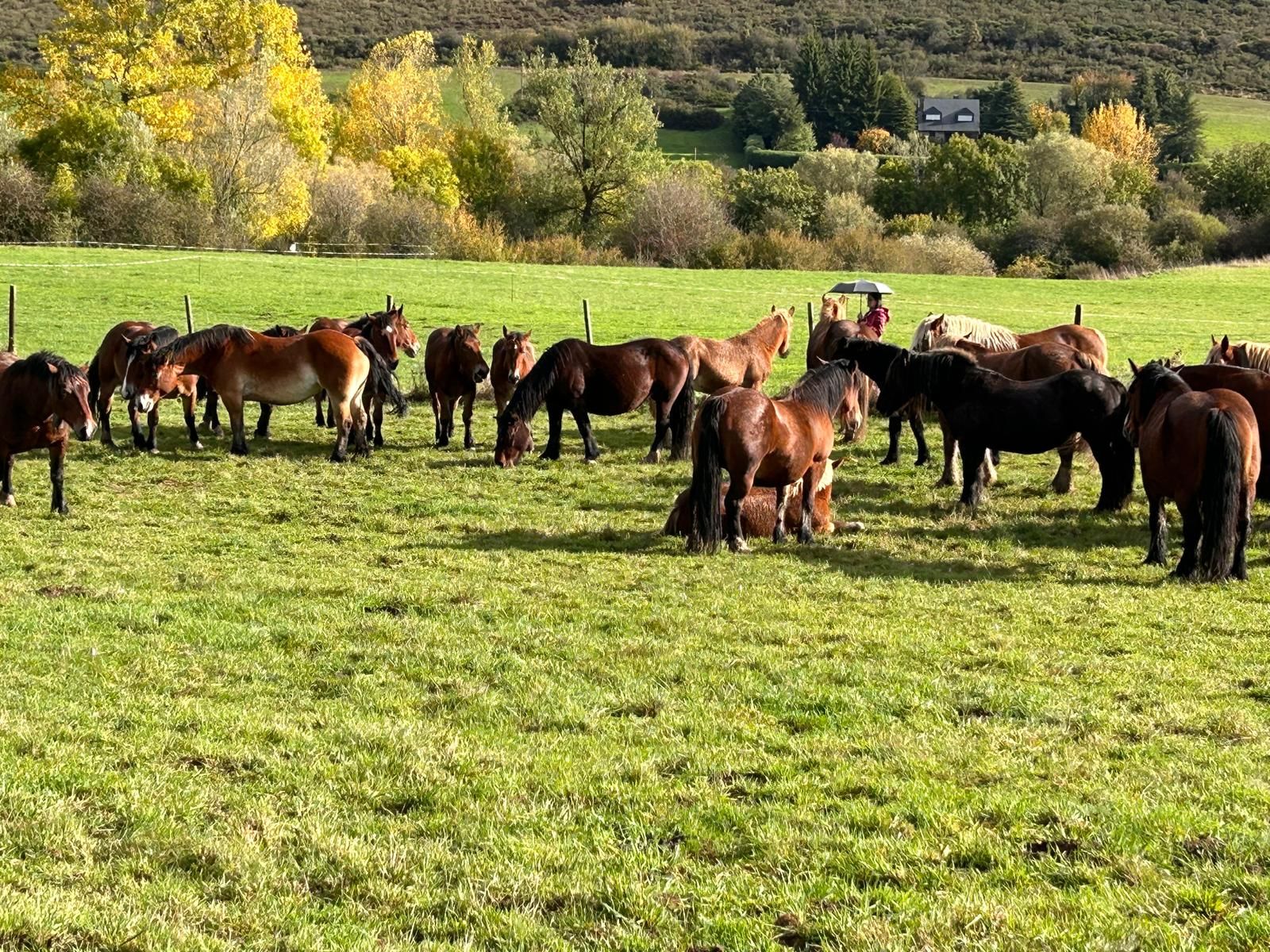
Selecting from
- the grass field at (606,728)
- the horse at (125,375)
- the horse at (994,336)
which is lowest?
the grass field at (606,728)

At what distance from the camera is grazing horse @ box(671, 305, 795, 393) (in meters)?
17.2

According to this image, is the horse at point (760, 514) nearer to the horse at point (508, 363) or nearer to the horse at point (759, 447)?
the horse at point (759, 447)

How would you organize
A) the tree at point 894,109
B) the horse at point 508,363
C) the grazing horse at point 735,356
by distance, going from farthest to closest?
1. the tree at point 894,109
2. the grazing horse at point 735,356
3. the horse at point 508,363

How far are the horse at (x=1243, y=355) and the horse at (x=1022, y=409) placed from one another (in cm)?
280

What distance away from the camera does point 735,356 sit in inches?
697

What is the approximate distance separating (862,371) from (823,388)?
2.34 meters

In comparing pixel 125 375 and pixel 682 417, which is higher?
pixel 125 375

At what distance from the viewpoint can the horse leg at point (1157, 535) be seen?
11.2 m

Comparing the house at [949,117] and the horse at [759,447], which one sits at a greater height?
the house at [949,117]

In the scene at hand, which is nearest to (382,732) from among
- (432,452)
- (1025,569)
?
(1025,569)

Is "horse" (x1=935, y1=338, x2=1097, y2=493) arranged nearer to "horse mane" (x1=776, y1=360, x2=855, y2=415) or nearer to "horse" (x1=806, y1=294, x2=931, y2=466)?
"horse" (x1=806, y1=294, x2=931, y2=466)

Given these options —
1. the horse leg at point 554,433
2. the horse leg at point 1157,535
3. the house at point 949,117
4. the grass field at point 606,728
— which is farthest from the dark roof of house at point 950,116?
the horse leg at point 1157,535

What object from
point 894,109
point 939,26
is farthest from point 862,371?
point 939,26

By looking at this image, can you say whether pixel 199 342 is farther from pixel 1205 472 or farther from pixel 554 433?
pixel 1205 472
